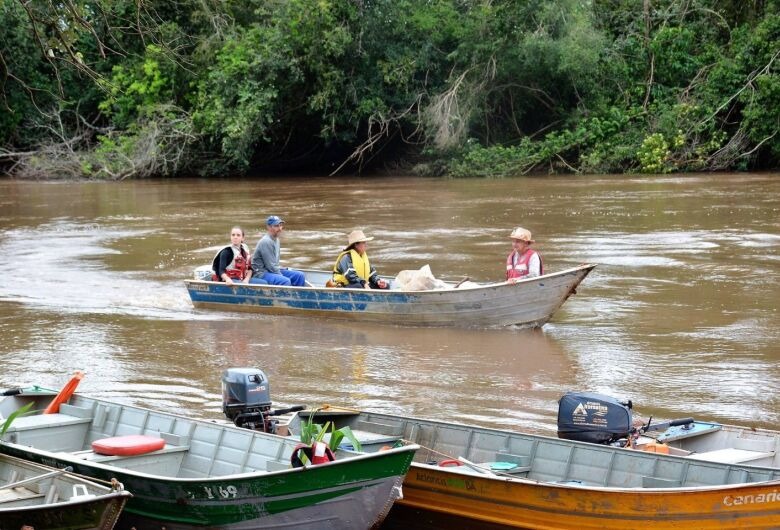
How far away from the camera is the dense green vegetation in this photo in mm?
31859

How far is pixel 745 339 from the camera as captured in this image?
13008 millimetres

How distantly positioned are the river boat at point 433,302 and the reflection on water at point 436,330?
179 mm

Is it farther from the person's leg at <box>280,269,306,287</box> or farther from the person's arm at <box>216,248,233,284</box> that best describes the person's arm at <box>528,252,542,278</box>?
the person's arm at <box>216,248,233,284</box>

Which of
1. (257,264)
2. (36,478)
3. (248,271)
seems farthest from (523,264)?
(36,478)

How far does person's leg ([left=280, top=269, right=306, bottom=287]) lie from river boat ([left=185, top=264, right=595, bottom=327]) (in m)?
0.47

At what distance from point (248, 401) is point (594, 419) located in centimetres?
245

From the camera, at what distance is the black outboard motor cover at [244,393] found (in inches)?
327

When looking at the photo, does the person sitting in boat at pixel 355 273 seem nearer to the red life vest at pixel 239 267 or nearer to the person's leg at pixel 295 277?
the person's leg at pixel 295 277

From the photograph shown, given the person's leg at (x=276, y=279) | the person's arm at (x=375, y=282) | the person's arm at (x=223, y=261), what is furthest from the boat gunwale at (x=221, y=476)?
the person's arm at (x=223, y=261)

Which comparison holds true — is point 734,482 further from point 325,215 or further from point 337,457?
point 325,215

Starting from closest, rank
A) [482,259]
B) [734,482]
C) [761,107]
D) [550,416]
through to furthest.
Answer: [734,482], [550,416], [482,259], [761,107]

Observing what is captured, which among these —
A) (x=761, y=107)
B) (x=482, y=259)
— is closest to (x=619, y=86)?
(x=761, y=107)

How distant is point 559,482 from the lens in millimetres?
7660

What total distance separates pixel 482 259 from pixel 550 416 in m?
9.13
